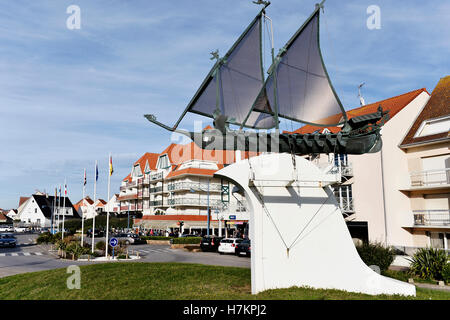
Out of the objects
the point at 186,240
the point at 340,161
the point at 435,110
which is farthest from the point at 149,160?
the point at 435,110

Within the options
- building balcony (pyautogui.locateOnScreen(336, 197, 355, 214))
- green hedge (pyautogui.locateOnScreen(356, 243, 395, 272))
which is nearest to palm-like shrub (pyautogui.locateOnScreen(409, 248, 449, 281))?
green hedge (pyautogui.locateOnScreen(356, 243, 395, 272))

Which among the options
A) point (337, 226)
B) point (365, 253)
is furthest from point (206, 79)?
point (365, 253)

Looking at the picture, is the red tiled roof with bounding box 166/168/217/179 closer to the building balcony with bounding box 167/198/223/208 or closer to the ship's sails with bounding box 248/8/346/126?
the building balcony with bounding box 167/198/223/208

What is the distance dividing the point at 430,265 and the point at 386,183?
10.3m

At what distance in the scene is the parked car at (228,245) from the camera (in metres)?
31.2

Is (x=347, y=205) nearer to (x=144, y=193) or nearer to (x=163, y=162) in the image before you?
(x=163, y=162)

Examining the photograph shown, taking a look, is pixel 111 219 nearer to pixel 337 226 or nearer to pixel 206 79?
pixel 206 79

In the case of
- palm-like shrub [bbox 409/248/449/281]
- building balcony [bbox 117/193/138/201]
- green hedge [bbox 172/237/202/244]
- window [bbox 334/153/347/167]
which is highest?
window [bbox 334/153/347/167]

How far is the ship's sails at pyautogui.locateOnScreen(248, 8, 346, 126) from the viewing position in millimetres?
16094

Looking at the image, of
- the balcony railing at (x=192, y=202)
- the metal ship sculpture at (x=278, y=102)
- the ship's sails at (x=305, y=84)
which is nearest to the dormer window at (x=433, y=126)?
the metal ship sculpture at (x=278, y=102)

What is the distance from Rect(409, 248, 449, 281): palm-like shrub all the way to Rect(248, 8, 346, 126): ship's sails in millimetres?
7386

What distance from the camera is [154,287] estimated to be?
11938 millimetres

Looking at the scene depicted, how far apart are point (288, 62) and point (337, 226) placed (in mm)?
8001
